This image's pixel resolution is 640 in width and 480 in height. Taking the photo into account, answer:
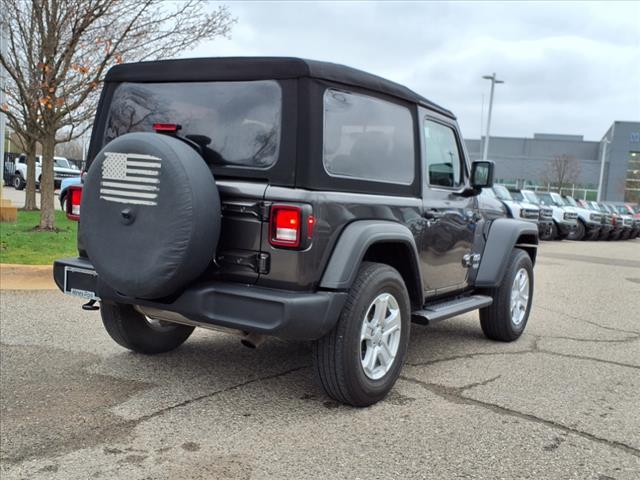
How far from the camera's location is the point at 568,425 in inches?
146

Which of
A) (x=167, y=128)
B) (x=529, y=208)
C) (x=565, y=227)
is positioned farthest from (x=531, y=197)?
(x=167, y=128)

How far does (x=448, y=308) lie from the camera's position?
15.6 ft

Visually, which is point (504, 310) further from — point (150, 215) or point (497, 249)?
point (150, 215)

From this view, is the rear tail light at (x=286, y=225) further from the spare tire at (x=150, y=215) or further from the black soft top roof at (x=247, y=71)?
the black soft top roof at (x=247, y=71)

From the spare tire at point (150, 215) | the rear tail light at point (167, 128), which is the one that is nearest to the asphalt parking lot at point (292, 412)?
the spare tire at point (150, 215)

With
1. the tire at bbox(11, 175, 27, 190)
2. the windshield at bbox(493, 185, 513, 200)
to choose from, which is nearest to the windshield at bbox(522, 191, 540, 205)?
the windshield at bbox(493, 185, 513, 200)

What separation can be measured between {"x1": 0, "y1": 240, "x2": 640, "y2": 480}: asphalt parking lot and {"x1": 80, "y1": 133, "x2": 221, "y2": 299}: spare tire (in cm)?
81

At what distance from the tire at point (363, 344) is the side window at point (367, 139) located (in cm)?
63

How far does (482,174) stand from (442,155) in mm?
477

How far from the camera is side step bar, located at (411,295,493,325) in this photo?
4402 mm

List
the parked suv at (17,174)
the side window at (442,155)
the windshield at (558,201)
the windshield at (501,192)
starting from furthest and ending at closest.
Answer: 1. the parked suv at (17,174)
2. the windshield at (558,201)
3. the windshield at (501,192)
4. the side window at (442,155)

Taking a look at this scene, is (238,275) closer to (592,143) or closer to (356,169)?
(356,169)

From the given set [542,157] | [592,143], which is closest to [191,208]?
[542,157]

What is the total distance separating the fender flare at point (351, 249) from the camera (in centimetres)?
351
